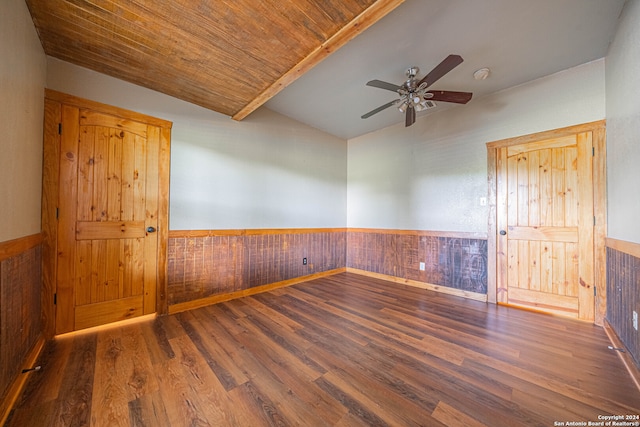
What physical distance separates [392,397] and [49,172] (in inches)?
124

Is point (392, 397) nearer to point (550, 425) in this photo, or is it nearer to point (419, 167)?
point (550, 425)

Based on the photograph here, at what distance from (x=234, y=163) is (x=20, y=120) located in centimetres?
183

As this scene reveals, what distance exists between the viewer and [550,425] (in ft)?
A: 3.88

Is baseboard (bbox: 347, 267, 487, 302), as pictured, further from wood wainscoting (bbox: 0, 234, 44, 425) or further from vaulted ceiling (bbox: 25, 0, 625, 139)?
wood wainscoting (bbox: 0, 234, 44, 425)

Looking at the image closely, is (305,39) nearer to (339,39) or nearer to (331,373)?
(339,39)

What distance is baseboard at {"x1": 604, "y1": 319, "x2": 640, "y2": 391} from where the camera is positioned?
1.52 meters

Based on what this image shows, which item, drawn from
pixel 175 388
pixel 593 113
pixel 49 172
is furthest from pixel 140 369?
pixel 593 113

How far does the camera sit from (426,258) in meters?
3.59

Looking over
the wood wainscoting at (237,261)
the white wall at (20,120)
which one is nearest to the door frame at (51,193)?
the white wall at (20,120)

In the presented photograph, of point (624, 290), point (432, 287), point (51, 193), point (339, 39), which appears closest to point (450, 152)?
point (432, 287)

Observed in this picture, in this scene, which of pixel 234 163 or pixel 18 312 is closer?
pixel 18 312

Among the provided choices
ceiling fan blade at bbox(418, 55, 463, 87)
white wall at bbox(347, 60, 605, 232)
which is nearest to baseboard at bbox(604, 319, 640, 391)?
white wall at bbox(347, 60, 605, 232)

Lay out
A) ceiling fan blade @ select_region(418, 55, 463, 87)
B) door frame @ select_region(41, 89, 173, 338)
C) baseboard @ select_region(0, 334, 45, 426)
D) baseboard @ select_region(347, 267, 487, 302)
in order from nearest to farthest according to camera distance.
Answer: baseboard @ select_region(0, 334, 45, 426) → ceiling fan blade @ select_region(418, 55, 463, 87) → door frame @ select_region(41, 89, 173, 338) → baseboard @ select_region(347, 267, 487, 302)

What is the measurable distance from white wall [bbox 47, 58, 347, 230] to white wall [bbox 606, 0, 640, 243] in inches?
135
